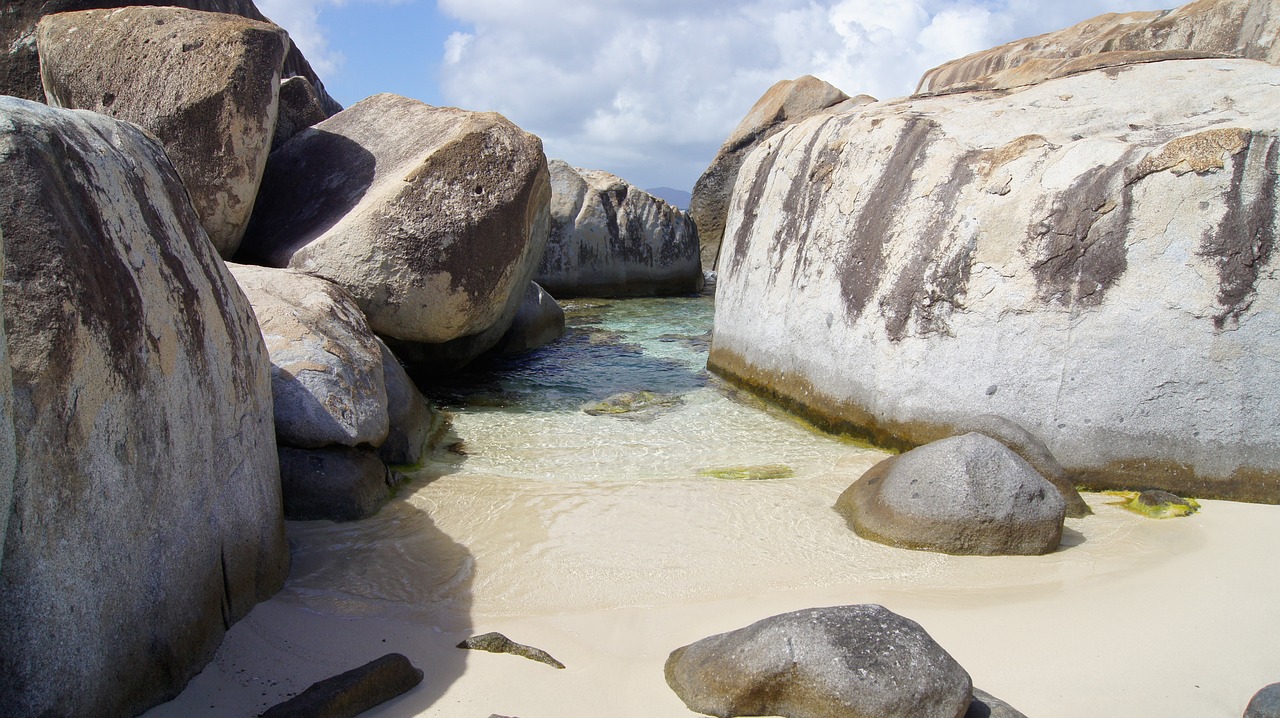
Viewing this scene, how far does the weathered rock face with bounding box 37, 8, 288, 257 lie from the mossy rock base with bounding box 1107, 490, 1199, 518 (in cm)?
607

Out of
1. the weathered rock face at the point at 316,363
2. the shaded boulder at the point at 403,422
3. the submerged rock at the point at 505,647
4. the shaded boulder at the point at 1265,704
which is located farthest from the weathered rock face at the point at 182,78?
the shaded boulder at the point at 1265,704

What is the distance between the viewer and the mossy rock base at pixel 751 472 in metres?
5.41

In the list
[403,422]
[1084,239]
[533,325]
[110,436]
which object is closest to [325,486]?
[403,422]

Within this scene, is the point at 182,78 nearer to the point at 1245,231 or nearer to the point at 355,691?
the point at 355,691

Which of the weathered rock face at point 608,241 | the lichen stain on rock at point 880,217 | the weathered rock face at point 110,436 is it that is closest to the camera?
the weathered rock face at point 110,436

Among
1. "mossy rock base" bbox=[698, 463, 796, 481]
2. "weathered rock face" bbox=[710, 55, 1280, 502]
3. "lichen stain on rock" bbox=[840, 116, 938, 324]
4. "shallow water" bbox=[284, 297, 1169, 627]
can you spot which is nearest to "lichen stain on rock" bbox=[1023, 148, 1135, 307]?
"weathered rock face" bbox=[710, 55, 1280, 502]

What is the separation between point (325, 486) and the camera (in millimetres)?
4504

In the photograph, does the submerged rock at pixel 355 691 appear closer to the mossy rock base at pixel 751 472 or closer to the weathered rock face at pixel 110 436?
the weathered rock face at pixel 110 436

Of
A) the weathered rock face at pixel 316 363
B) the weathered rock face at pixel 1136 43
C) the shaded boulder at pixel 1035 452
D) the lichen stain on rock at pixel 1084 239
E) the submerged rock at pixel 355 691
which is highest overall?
the weathered rock face at pixel 1136 43

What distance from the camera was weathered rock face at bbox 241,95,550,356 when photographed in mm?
6547

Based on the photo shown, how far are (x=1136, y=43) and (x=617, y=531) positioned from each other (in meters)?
15.7

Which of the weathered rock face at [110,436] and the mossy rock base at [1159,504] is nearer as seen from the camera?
the weathered rock face at [110,436]

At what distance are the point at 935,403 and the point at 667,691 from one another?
3.17 metres

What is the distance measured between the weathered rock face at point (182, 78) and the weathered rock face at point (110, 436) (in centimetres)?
347
